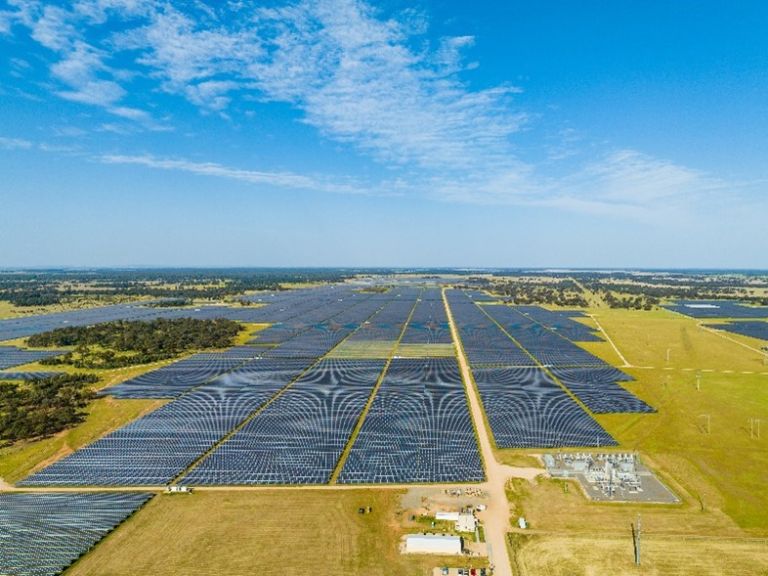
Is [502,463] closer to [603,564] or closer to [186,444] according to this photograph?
[603,564]

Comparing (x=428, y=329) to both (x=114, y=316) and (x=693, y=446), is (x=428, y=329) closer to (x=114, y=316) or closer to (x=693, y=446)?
(x=693, y=446)

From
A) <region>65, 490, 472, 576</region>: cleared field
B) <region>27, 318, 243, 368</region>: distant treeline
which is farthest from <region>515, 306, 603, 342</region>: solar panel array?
<region>65, 490, 472, 576</region>: cleared field

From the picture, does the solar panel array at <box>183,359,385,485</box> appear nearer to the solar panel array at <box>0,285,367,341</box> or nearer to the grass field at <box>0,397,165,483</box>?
the grass field at <box>0,397,165,483</box>

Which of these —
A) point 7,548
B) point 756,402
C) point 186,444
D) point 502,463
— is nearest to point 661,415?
point 756,402

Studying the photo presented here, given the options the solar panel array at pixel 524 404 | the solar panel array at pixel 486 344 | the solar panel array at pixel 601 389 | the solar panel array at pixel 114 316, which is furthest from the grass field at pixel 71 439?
the solar panel array at pixel 114 316

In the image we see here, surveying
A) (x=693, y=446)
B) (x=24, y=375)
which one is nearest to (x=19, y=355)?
(x=24, y=375)
